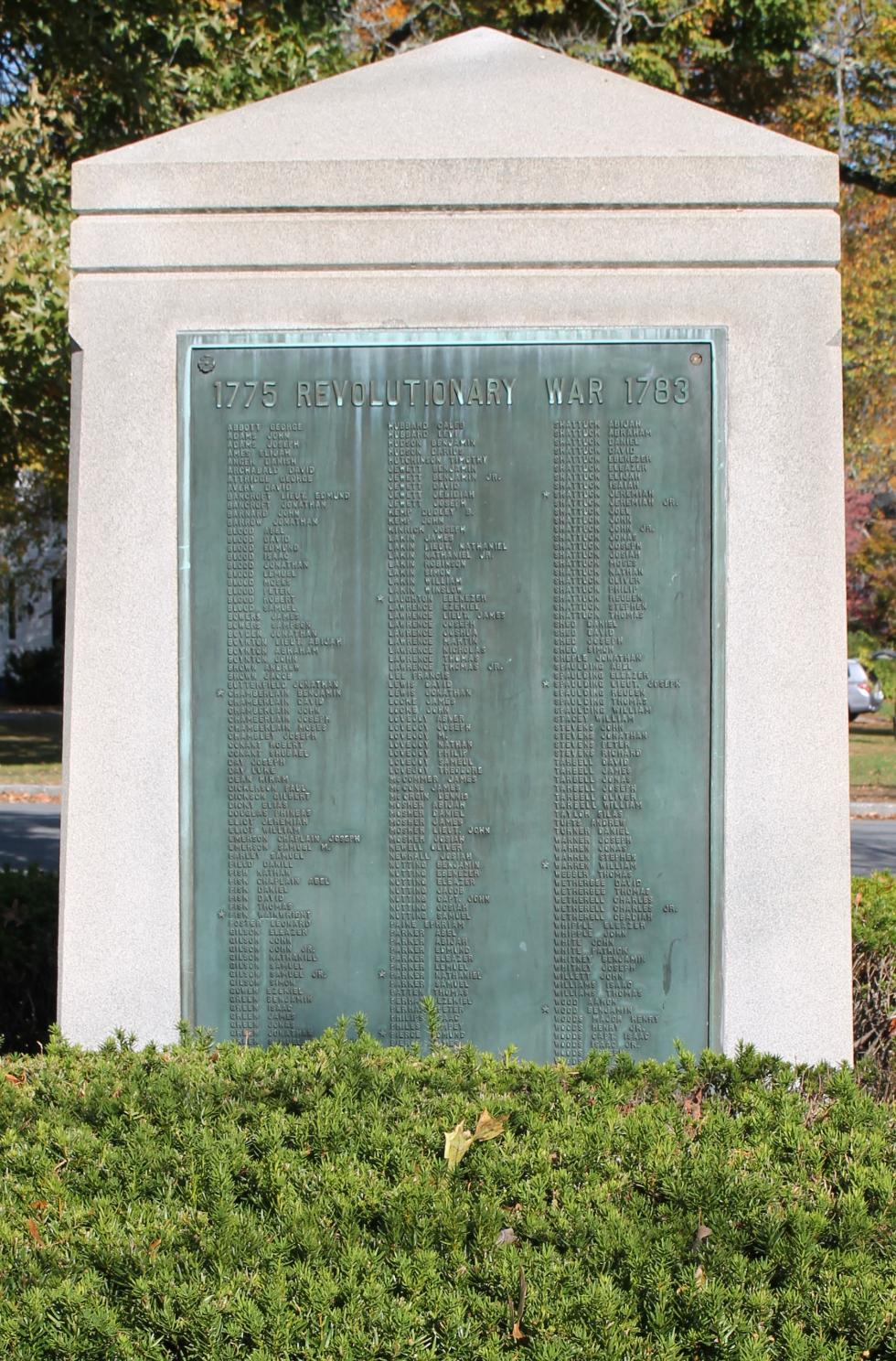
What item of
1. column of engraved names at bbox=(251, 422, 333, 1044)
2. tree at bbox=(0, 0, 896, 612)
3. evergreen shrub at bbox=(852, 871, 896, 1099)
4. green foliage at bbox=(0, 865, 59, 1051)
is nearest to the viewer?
column of engraved names at bbox=(251, 422, 333, 1044)

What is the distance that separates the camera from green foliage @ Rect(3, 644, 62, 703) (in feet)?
140

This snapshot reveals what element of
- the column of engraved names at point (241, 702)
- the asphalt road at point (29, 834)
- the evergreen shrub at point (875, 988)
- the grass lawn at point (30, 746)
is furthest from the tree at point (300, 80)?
the evergreen shrub at point (875, 988)

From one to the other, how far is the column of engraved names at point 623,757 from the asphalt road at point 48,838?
9.20 meters

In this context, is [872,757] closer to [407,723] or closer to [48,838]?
[48,838]

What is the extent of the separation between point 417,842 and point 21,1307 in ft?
7.53

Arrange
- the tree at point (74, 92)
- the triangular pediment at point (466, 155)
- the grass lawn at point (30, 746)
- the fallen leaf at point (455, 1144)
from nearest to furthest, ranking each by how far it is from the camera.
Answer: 1. the fallen leaf at point (455, 1144)
2. the triangular pediment at point (466, 155)
3. the tree at point (74, 92)
4. the grass lawn at point (30, 746)

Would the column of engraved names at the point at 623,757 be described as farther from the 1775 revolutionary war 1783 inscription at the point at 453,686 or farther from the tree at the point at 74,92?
the tree at the point at 74,92

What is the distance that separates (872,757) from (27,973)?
68.2ft

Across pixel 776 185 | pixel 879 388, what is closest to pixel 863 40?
pixel 879 388

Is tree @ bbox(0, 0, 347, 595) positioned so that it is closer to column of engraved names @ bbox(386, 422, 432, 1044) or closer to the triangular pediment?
the triangular pediment

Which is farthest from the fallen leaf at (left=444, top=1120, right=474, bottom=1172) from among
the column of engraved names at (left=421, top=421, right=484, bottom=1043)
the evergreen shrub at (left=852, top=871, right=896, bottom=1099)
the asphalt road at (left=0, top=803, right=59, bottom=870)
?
the asphalt road at (left=0, top=803, right=59, bottom=870)

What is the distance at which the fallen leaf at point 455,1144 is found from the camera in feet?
9.99

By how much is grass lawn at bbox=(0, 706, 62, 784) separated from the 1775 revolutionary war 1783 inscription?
16523 millimetres

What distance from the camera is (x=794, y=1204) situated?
2830mm
